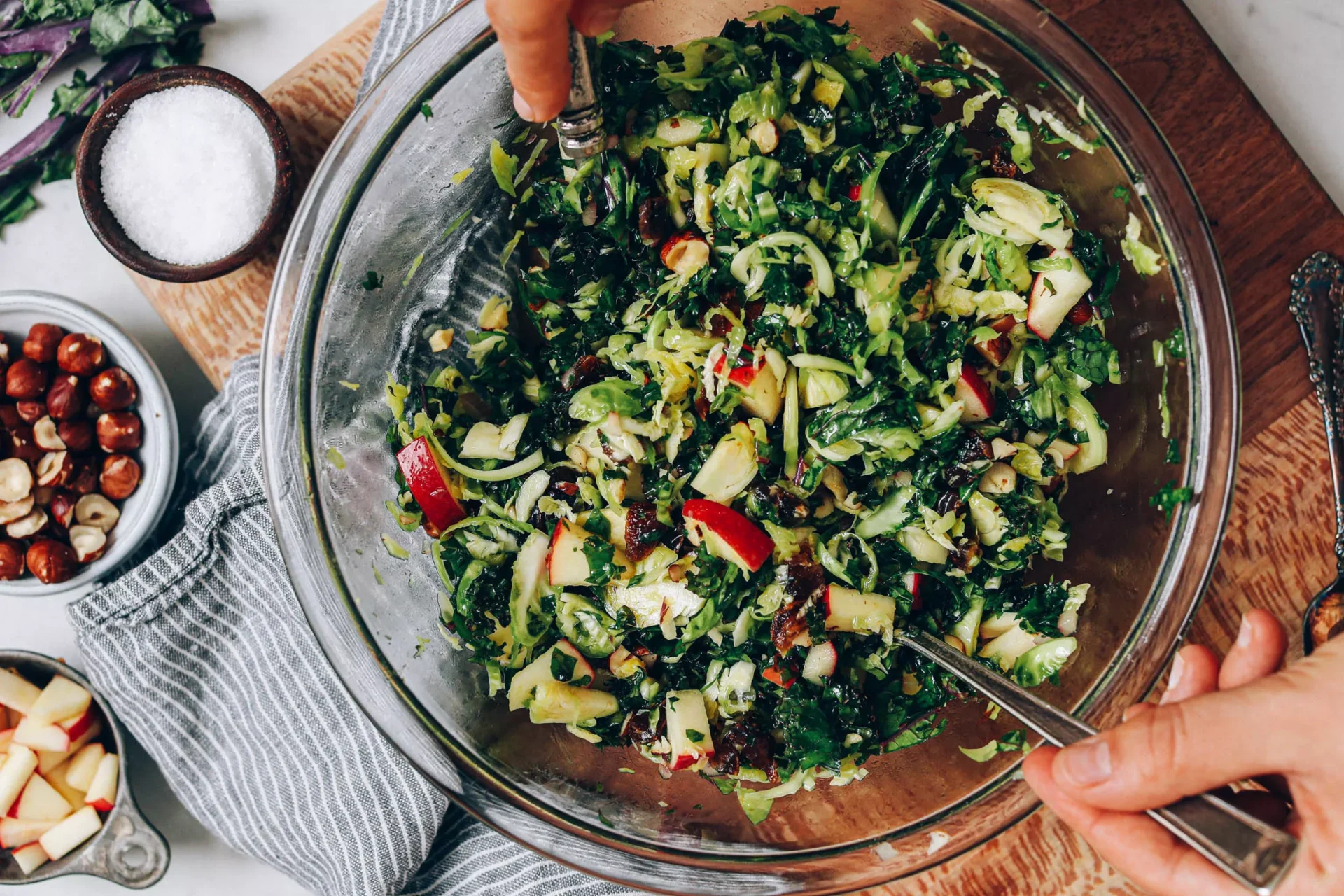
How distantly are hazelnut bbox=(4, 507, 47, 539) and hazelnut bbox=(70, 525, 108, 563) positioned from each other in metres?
0.12

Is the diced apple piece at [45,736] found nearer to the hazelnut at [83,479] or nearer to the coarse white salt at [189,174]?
the hazelnut at [83,479]

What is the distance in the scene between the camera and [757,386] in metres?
1.92

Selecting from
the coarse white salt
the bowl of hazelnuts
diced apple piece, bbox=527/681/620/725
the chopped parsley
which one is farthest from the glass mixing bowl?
the bowl of hazelnuts

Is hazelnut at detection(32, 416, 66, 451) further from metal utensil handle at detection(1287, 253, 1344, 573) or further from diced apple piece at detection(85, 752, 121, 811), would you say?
metal utensil handle at detection(1287, 253, 1344, 573)

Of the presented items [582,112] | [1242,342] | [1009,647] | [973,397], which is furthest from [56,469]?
[1242,342]

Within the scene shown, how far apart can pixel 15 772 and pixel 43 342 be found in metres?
1.17

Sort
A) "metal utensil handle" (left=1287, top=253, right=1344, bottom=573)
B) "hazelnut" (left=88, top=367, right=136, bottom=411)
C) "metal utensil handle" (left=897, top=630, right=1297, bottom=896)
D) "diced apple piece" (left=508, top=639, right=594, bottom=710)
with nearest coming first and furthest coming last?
"metal utensil handle" (left=897, top=630, right=1297, bottom=896) → "diced apple piece" (left=508, top=639, right=594, bottom=710) → "metal utensil handle" (left=1287, top=253, right=1344, bottom=573) → "hazelnut" (left=88, top=367, right=136, bottom=411)

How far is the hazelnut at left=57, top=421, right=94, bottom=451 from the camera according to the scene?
262 cm

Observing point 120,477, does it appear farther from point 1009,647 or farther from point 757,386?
point 1009,647

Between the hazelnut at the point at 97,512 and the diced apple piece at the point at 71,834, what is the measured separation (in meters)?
0.78

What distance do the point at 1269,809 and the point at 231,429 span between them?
7.94ft

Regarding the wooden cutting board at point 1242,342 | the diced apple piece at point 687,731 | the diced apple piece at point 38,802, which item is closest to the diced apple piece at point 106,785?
the diced apple piece at point 38,802

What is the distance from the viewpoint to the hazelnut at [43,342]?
2.59 metres

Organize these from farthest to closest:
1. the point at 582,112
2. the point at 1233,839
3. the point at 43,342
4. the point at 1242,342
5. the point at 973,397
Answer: the point at 43,342 < the point at 1242,342 < the point at 973,397 < the point at 582,112 < the point at 1233,839
